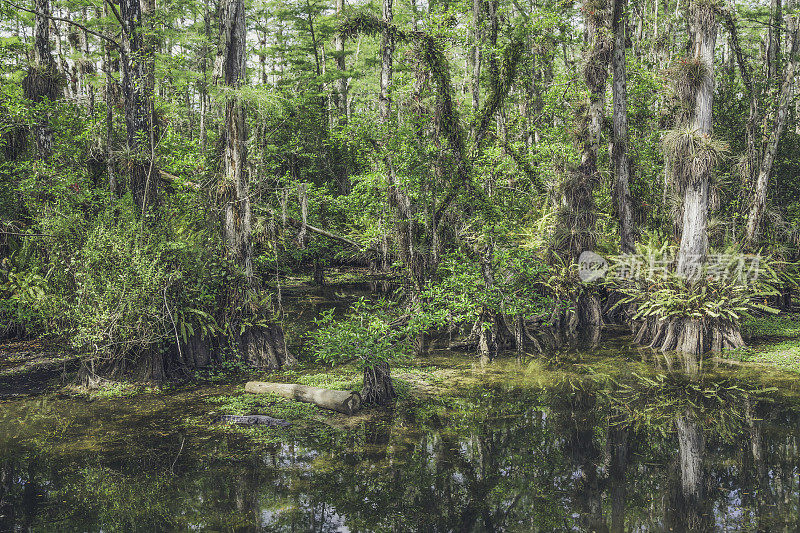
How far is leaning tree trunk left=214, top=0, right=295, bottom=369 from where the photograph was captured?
11172 mm

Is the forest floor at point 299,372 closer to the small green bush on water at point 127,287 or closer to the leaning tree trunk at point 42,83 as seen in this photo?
the small green bush on water at point 127,287

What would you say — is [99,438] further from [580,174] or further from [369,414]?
[580,174]

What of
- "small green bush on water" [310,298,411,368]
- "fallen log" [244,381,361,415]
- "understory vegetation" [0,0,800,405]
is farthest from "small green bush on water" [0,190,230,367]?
"small green bush on water" [310,298,411,368]

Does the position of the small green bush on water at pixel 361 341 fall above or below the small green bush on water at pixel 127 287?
below

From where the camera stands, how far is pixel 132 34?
11328 millimetres

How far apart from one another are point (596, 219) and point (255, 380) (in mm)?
8974

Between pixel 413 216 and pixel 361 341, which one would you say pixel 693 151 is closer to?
pixel 413 216

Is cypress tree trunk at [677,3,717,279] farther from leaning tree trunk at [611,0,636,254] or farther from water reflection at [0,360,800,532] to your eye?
water reflection at [0,360,800,532]

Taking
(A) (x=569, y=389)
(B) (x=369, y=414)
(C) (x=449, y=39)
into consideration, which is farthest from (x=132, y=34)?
(A) (x=569, y=389)

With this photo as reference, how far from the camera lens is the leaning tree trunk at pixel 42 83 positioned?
539 inches

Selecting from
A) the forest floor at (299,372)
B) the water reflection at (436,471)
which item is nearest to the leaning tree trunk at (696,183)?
the forest floor at (299,372)

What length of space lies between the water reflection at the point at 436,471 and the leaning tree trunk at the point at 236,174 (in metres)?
2.55

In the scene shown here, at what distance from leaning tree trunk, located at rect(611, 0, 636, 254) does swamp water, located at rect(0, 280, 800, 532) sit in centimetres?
509

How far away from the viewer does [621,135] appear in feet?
47.0
